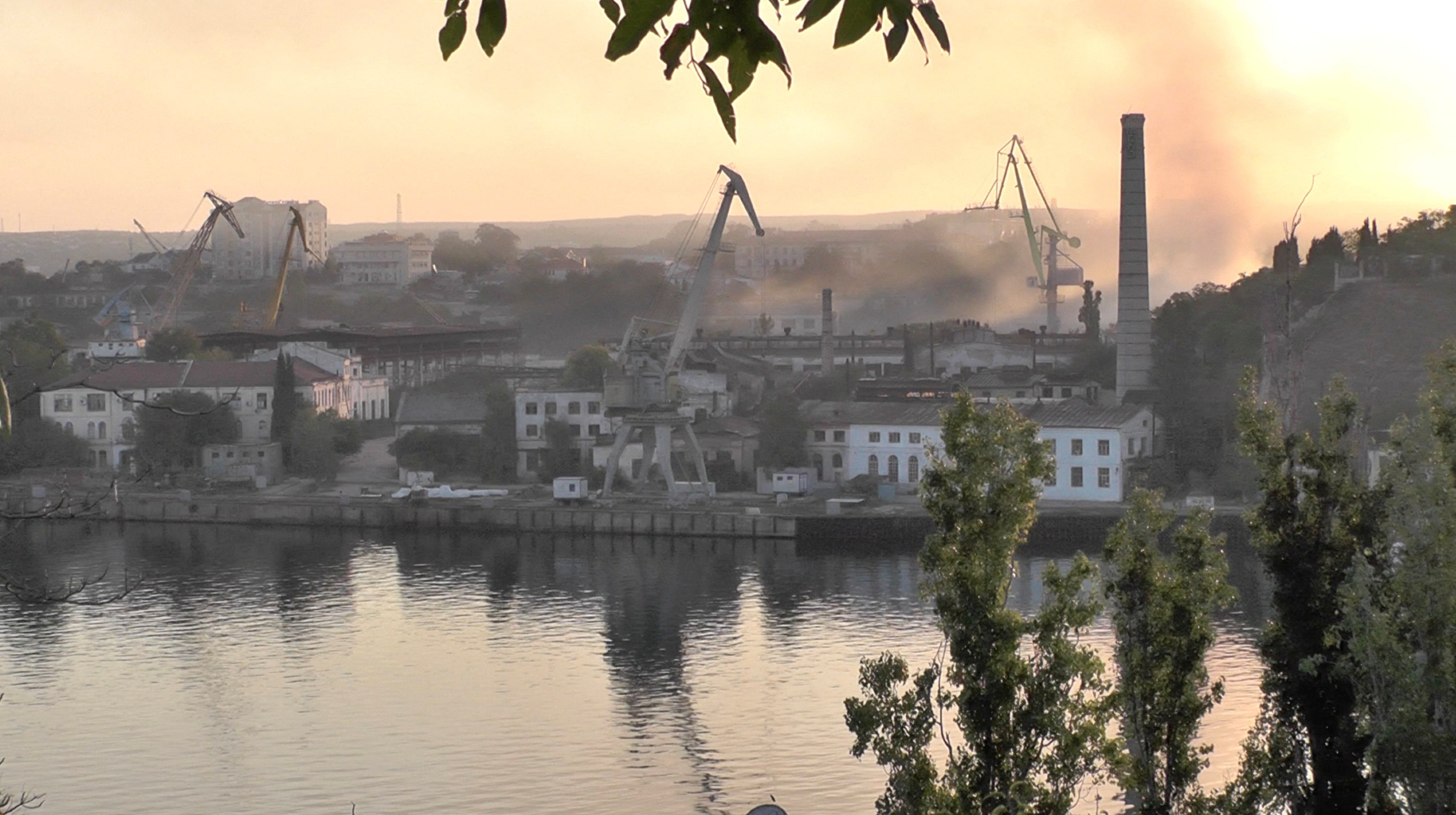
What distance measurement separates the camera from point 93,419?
14945 millimetres

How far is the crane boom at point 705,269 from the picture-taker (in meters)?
14.0

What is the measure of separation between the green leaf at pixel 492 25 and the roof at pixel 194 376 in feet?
47.6

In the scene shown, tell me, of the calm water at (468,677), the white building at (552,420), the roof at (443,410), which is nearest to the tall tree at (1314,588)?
the calm water at (468,677)

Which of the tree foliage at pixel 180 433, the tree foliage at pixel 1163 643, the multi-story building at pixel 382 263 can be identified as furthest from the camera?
the multi-story building at pixel 382 263

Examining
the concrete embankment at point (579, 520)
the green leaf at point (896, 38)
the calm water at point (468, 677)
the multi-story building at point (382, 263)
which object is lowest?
the calm water at point (468, 677)

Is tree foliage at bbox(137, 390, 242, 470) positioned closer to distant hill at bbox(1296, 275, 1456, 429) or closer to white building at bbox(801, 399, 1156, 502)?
white building at bbox(801, 399, 1156, 502)

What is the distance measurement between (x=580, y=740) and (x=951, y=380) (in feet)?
29.2

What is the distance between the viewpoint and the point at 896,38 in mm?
963

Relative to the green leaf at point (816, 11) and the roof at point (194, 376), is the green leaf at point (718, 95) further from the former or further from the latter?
the roof at point (194, 376)

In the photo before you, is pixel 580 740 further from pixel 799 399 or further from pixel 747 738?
pixel 799 399

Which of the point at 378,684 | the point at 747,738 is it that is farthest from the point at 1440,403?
the point at 378,684

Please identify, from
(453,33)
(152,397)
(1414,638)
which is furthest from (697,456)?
(453,33)

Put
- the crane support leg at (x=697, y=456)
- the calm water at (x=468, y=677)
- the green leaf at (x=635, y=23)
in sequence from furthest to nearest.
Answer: the crane support leg at (x=697, y=456), the calm water at (x=468, y=677), the green leaf at (x=635, y=23)

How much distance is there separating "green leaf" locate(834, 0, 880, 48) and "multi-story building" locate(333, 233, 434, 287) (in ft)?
118
